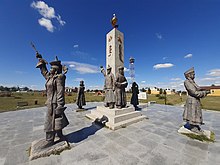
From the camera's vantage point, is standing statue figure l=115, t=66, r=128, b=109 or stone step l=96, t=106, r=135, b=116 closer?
stone step l=96, t=106, r=135, b=116

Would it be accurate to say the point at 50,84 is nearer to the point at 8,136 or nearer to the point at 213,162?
the point at 8,136

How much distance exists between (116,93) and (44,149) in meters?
3.96

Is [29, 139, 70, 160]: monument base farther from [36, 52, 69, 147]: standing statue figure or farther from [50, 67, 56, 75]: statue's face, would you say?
[50, 67, 56, 75]: statue's face

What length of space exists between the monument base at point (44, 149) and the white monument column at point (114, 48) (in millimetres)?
4569

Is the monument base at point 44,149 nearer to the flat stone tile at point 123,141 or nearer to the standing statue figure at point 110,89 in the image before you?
the flat stone tile at point 123,141

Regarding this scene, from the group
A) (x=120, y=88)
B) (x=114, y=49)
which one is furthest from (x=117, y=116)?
(x=114, y=49)

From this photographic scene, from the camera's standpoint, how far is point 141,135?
4.13m

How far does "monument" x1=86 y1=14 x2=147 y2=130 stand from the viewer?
17.5 feet

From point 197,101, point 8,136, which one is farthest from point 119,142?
point 8,136

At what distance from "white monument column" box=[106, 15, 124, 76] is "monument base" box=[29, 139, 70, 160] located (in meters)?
4.57

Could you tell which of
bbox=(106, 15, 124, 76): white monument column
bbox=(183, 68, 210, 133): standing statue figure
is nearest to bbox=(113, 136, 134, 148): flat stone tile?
bbox=(183, 68, 210, 133): standing statue figure

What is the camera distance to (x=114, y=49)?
6.69 metres

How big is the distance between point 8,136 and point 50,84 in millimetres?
3067

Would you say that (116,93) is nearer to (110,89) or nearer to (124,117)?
(110,89)
